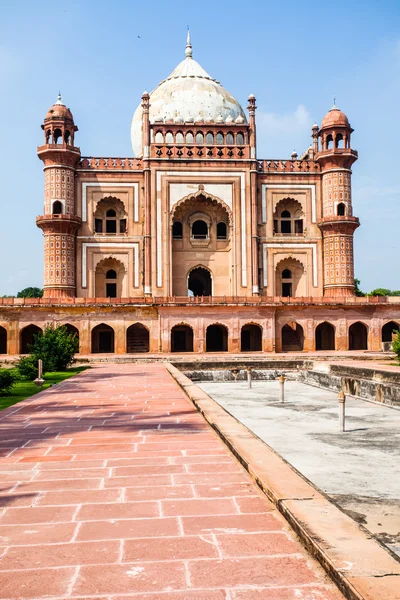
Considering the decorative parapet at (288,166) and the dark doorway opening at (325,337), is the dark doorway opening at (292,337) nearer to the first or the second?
the dark doorway opening at (325,337)

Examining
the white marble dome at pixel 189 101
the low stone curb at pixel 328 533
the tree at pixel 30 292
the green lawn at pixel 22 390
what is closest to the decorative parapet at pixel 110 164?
the white marble dome at pixel 189 101

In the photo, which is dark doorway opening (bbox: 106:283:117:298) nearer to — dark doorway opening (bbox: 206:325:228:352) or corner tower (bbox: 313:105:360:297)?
dark doorway opening (bbox: 206:325:228:352)

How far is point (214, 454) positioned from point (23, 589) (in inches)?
93.8

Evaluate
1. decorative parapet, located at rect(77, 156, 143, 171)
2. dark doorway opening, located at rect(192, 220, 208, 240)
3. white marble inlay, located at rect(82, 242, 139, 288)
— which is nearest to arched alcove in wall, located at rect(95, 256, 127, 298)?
white marble inlay, located at rect(82, 242, 139, 288)

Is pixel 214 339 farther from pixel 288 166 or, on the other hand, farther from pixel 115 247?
pixel 288 166

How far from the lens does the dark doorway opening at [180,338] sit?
83.4ft

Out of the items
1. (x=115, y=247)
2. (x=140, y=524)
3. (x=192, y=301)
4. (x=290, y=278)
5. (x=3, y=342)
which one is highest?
(x=115, y=247)

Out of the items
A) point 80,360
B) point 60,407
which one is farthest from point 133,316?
point 60,407

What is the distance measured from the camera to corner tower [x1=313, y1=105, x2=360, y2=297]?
87.2 feet

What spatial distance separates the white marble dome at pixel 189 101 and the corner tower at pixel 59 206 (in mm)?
5183

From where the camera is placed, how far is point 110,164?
89.1 feet

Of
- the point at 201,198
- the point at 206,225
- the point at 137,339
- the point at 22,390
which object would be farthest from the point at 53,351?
the point at 206,225

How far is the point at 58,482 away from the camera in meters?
3.82

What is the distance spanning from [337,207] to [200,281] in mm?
8409
